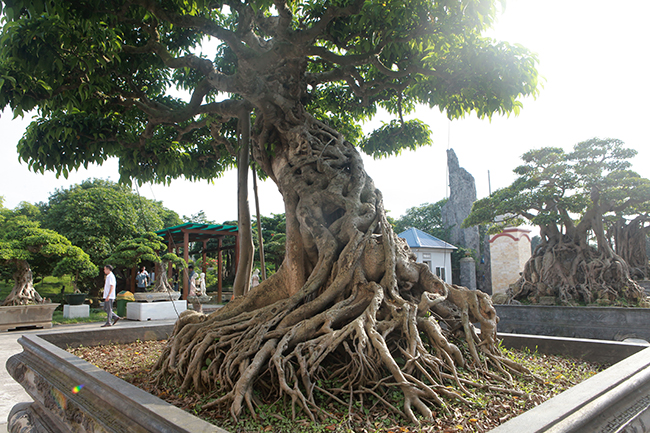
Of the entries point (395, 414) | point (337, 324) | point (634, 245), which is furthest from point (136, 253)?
point (634, 245)


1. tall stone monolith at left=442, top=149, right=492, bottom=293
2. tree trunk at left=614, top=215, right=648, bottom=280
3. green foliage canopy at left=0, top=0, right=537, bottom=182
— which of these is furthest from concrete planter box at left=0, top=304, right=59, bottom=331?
tall stone monolith at left=442, top=149, right=492, bottom=293

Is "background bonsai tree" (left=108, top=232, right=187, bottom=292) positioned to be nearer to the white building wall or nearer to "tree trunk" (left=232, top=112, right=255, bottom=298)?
"tree trunk" (left=232, top=112, right=255, bottom=298)

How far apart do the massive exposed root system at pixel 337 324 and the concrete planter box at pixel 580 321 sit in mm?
5243

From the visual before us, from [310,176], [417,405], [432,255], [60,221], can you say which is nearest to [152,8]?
[310,176]

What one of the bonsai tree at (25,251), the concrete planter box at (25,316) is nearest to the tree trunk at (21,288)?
the bonsai tree at (25,251)

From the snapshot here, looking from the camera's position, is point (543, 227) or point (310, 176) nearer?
point (310, 176)

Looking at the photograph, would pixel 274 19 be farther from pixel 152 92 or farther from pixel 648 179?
pixel 648 179

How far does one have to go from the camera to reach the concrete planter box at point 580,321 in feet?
22.0

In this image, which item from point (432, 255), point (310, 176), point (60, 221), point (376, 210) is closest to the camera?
point (376, 210)

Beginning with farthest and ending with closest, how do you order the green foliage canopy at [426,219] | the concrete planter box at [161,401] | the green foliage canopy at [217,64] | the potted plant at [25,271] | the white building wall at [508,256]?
the green foliage canopy at [426,219] < the white building wall at [508,256] < the potted plant at [25,271] < the green foliage canopy at [217,64] < the concrete planter box at [161,401]

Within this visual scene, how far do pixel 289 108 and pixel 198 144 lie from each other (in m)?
2.64

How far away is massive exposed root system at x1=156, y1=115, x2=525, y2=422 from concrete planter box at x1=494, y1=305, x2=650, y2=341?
17.2 ft

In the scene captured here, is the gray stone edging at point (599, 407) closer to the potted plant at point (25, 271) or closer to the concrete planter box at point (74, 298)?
the potted plant at point (25, 271)

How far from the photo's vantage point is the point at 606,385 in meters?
2.10
